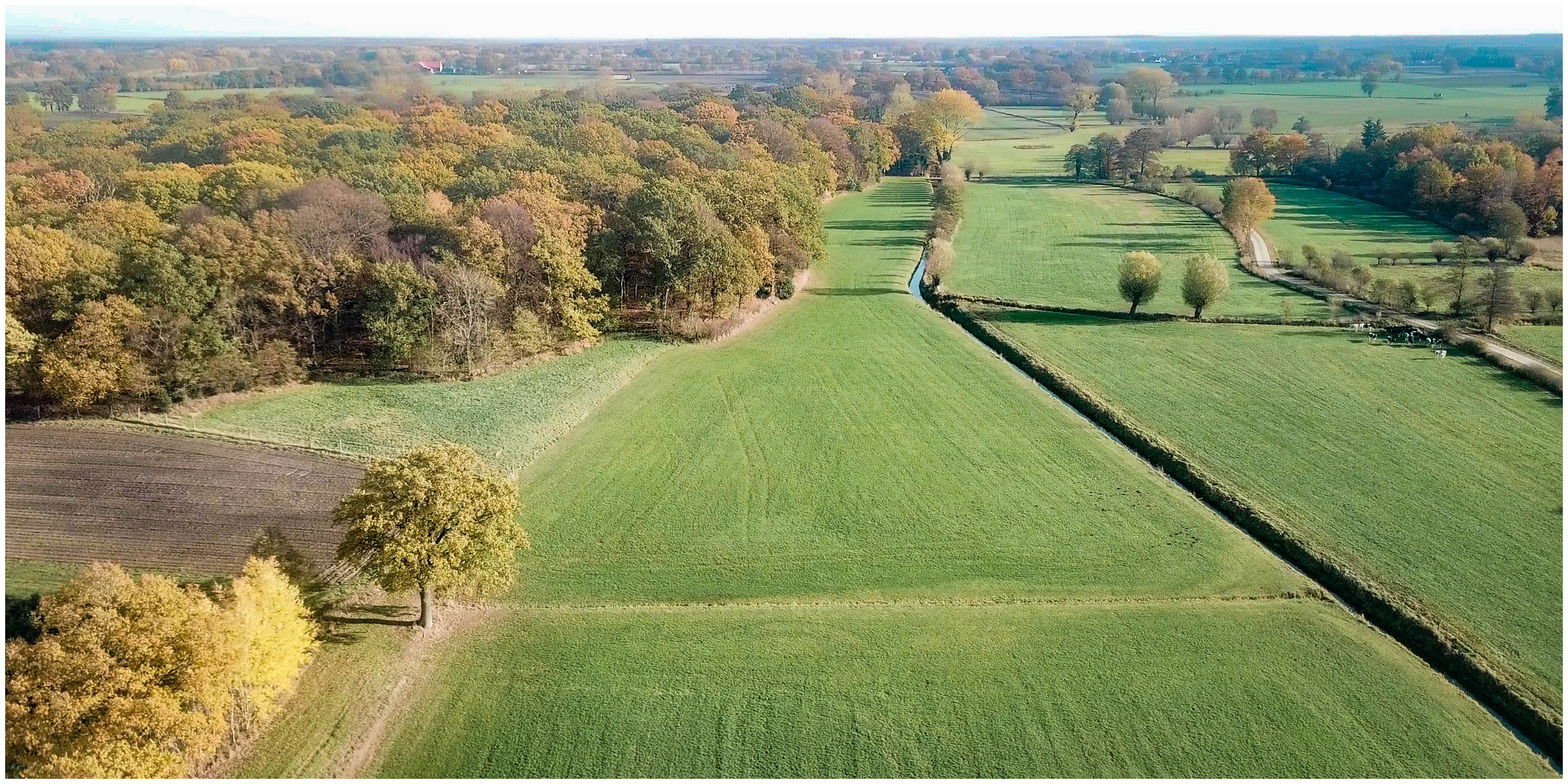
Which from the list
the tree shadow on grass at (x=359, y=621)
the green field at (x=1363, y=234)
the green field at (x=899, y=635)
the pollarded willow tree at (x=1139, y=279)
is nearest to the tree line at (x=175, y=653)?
the tree shadow on grass at (x=359, y=621)

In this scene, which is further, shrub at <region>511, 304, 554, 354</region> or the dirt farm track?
shrub at <region>511, 304, 554, 354</region>

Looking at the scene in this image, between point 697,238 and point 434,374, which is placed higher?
point 697,238

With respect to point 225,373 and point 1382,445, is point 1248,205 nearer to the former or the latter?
point 1382,445

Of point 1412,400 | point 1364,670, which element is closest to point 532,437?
point 1364,670

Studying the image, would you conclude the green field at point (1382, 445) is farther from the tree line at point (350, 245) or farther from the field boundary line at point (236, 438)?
the field boundary line at point (236, 438)

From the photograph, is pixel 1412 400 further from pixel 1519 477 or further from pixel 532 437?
pixel 532 437

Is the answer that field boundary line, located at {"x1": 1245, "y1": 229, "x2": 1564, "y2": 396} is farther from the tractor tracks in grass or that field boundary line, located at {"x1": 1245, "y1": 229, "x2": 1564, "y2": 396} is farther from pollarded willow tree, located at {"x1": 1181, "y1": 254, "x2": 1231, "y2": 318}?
the tractor tracks in grass

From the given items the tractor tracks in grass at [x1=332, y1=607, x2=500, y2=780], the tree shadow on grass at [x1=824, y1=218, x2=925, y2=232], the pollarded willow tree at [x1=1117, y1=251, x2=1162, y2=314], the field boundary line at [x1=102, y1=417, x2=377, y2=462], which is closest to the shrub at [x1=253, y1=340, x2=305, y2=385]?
the field boundary line at [x1=102, y1=417, x2=377, y2=462]
